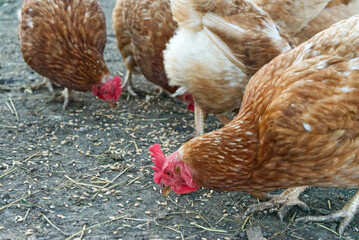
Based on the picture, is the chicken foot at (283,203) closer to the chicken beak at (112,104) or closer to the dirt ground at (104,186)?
the dirt ground at (104,186)

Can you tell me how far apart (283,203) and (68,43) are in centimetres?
230

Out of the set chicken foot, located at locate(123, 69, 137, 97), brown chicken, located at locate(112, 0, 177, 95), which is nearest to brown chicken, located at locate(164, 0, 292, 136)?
brown chicken, located at locate(112, 0, 177, 95)

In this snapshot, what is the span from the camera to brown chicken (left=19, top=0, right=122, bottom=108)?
135 inches

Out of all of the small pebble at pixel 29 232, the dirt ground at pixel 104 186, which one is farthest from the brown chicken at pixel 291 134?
the small pebble at pixel 29 232

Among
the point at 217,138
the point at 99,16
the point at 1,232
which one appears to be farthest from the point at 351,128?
the point at 99,16

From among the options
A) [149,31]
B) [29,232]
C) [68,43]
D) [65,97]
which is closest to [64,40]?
[68,43]

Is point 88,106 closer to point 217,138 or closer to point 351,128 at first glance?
point 217,138

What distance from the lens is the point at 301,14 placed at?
3318mm

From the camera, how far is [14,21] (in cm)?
594

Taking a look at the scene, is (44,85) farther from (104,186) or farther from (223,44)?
(223,44)

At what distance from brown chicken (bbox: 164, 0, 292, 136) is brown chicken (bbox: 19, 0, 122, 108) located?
3.33 feet

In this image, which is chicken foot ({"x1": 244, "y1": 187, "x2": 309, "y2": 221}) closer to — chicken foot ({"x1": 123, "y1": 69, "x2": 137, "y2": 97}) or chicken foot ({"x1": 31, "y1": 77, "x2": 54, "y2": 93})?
chicken foot ({"x1": 123, "y1": 69, "x2": 137, "y2": 97})

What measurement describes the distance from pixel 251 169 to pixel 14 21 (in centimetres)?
518

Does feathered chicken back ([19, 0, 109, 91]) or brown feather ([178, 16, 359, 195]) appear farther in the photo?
feathered chicken back ([19, 0, 109, 91])
